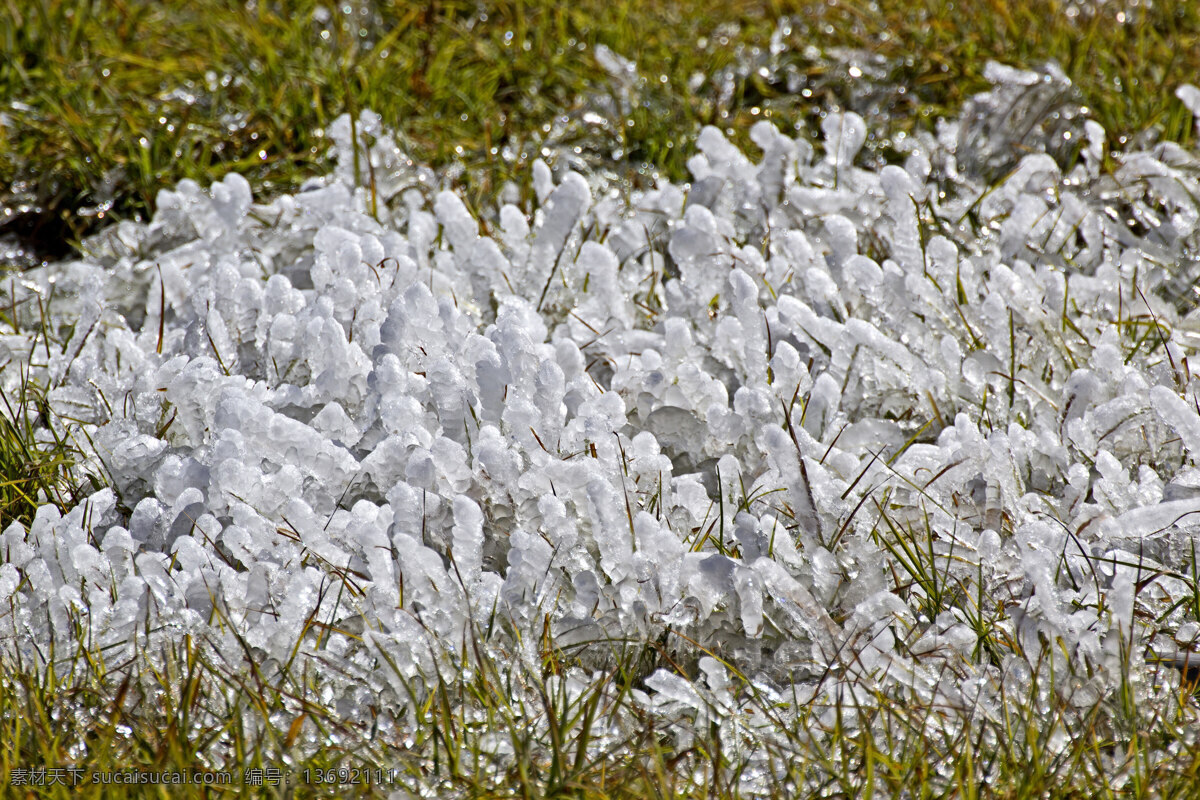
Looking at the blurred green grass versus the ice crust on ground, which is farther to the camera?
the blurred green grass

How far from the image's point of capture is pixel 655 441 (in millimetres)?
2035

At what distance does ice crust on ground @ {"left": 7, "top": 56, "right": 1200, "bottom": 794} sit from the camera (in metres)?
1.78

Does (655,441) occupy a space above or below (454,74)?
below

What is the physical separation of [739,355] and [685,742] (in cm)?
96

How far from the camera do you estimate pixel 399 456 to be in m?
1.99

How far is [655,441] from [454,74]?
2.19 m

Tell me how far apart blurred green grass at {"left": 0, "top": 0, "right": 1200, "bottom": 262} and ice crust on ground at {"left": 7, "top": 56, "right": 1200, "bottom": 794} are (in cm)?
50

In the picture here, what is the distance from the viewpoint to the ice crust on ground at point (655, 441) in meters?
1.78

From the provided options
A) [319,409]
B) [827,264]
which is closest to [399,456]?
[319,409]

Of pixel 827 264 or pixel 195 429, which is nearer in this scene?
pixel 195 429

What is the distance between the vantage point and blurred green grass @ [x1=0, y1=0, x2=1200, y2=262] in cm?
330

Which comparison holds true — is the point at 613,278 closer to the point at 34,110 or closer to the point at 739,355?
the point at 739,355

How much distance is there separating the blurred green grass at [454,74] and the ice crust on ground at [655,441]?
0.50m

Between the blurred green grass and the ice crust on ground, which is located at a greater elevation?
the blurred green grass
